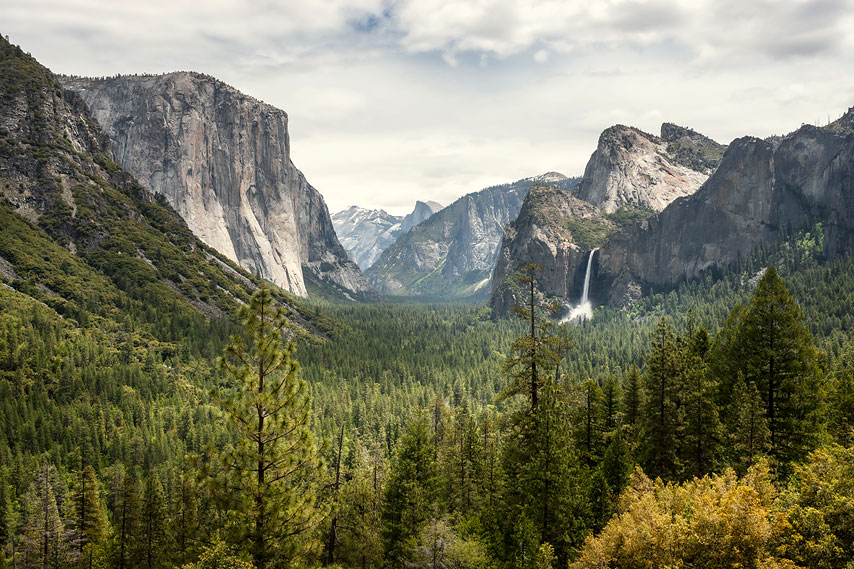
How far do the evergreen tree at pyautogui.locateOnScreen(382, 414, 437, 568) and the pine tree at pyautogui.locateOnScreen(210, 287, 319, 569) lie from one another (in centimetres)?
1376

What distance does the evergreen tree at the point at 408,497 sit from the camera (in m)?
37.8

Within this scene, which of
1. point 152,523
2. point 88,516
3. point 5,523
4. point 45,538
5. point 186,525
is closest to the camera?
point 186,525

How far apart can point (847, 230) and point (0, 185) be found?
863 feet

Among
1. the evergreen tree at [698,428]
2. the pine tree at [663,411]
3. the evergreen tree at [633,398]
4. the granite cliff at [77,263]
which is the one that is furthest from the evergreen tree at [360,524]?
the granite cliff at [77,263]

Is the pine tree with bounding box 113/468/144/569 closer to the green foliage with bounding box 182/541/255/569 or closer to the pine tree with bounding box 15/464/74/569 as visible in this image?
the pine tree with bounding box 15/464/74/569

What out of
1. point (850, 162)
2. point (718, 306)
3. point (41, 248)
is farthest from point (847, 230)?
point (41, 248)

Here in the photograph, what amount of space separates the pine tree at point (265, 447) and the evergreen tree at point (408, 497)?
13.8m

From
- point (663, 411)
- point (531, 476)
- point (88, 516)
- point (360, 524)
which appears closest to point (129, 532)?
point (88, 516)

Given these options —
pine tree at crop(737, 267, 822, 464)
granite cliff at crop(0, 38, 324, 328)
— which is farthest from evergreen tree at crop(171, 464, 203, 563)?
granite cliff at crop(0, 38, 324, 328)

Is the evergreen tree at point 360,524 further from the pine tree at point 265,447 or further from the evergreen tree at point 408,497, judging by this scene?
the pine tree at point 265,447

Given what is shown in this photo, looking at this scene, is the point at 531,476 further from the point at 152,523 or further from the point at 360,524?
the point at 152,523

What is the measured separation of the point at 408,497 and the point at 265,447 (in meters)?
17.2

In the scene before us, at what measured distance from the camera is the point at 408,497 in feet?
127

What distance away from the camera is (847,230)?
6609 inches
